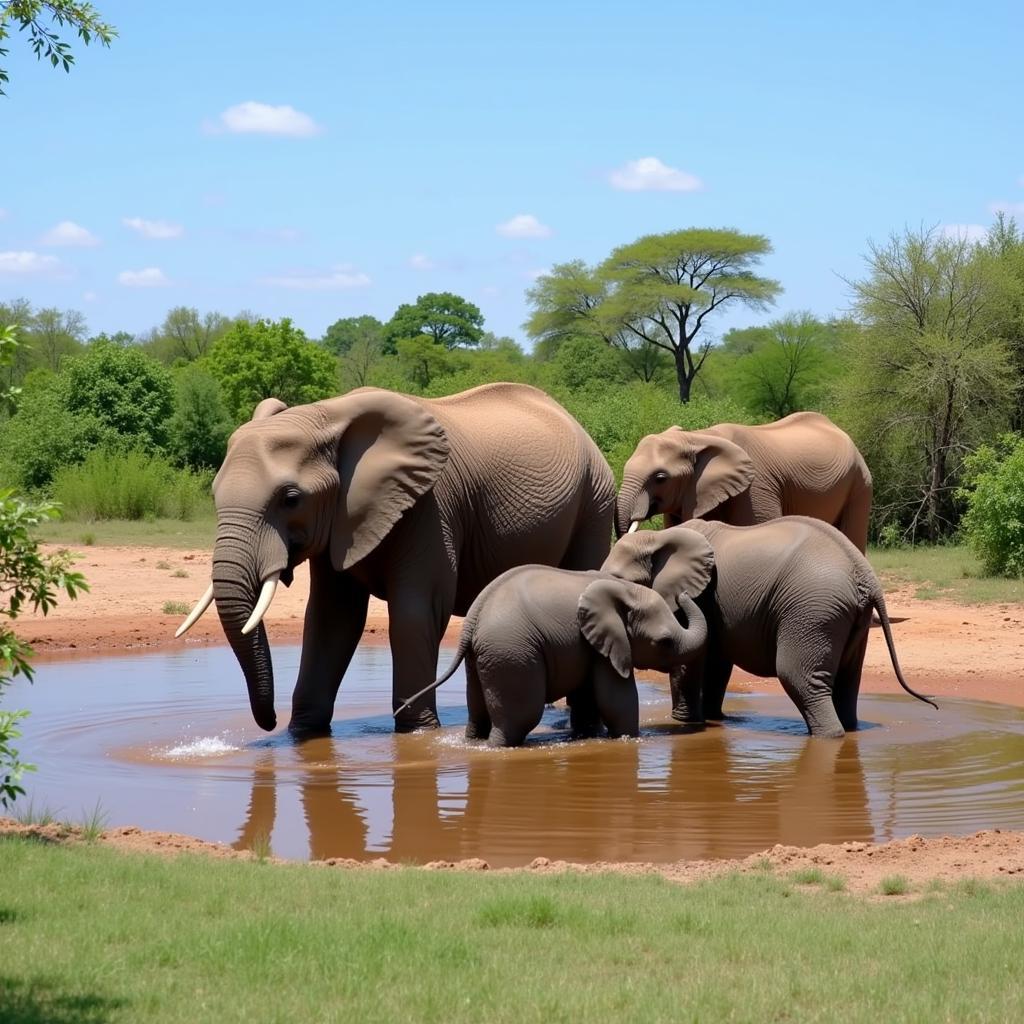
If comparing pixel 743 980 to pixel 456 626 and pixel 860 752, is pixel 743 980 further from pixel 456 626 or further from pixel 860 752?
pixel 456 626

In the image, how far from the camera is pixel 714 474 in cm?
1708

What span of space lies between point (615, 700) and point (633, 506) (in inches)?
186

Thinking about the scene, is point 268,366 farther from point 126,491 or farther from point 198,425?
point 126,491

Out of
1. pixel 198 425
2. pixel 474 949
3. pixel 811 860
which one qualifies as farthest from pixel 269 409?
pixel 198 425

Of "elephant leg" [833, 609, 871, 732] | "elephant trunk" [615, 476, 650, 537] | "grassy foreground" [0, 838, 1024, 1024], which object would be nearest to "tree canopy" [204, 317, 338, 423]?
"elephant trunk" [615, 476, 650, 537]

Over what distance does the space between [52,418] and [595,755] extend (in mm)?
29609

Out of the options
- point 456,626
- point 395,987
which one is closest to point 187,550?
point 456,626

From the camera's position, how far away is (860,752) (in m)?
12.1

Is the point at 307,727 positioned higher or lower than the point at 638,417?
lower

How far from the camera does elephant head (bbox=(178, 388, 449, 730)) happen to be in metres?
11.4

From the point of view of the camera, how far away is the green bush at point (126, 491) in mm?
33844

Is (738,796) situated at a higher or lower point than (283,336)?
lower

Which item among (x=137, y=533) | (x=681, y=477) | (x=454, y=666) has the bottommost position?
(x=454, y=666)

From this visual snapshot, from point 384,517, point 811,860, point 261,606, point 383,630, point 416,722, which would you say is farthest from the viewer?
point 383,630
